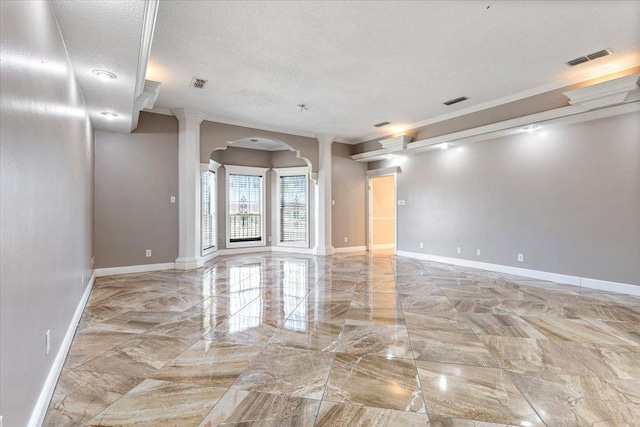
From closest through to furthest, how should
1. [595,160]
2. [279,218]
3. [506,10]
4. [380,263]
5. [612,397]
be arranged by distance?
[612,397] < [506,10] < [595,160] < [380,263] < [279,218]

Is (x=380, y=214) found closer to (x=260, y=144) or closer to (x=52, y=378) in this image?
(x=260, y=144)

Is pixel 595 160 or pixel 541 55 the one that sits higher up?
pixel 541 55

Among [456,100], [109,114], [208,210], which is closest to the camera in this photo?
[109,114]

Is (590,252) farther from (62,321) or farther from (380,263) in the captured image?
(62,321)

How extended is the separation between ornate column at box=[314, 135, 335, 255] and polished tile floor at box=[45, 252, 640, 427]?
136 inches

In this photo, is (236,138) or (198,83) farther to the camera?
(236,138)

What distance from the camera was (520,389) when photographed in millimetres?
2010

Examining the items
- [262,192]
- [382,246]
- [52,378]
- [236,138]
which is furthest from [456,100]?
[52,378]

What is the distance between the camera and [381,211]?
31.2 feet

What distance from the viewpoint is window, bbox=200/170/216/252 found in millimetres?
7105

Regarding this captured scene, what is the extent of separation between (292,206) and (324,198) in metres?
1.27

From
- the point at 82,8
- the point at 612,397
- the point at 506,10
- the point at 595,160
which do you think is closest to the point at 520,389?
the point at 612,397

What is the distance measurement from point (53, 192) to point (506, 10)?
13.4ft

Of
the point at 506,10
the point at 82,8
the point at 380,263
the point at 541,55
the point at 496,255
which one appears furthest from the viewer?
the point at 380,263
